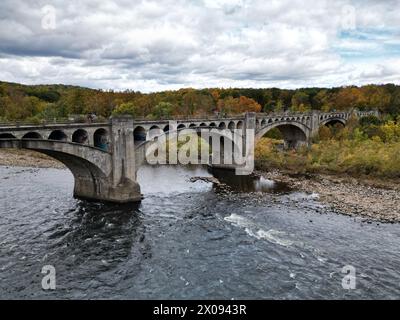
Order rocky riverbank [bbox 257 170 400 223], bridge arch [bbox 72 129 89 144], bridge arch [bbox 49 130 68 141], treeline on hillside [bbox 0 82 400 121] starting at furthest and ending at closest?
1. treeline on hillside [bbox 0 82 400 121]
2. rocky riverbank [bbox 257 170 400 223]
3. bridge arch [bbox 72 129 89 144]
4. bridge arch [bbox 49 130 68 141]

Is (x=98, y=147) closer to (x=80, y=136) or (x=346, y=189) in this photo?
(x=80, y=136)

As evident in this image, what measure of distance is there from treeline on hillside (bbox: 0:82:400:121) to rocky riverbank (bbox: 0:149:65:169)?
8.35 meters

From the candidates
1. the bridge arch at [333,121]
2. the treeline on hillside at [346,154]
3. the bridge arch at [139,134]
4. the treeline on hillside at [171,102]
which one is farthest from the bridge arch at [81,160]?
the bridge arch at [333,121]

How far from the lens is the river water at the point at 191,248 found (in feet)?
89.5

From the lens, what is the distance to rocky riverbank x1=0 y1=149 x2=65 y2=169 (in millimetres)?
73625

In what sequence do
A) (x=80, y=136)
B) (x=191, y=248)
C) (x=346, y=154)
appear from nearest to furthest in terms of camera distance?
(x=191, y=248) < (x=80, y=136) < (x=346, y=154)

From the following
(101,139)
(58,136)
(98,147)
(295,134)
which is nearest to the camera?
(58,136)

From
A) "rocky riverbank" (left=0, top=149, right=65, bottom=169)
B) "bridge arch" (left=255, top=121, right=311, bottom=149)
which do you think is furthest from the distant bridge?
"bridge arch" (left=255, top=121, right=311, bottom=149)

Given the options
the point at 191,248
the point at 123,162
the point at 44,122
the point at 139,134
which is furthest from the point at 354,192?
the point at 44,122

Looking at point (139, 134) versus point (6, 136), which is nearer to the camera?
point (6, 136)

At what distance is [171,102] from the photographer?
122250 mm

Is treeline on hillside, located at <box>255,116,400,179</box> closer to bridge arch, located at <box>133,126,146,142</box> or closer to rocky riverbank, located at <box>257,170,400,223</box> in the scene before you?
rocky riverbank, located at <box>257,170,400,223</box>

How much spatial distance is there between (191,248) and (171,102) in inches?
3624

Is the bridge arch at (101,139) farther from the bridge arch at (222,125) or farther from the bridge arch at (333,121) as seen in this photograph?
the bridge arch at (333,121)
